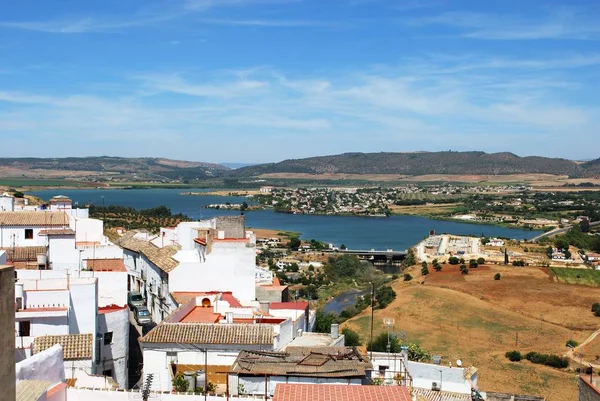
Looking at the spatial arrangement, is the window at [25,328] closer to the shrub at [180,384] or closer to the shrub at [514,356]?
the shrub at [180,384]

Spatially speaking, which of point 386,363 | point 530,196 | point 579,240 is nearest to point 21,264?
point 386,363

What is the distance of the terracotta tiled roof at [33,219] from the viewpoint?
2077cm

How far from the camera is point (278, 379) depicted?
30.4 feet

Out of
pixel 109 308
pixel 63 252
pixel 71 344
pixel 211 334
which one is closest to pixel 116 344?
pixel 109 308

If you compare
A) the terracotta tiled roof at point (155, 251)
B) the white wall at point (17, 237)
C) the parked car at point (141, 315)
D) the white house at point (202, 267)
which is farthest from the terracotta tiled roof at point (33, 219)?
the parked car at point (141, 315)

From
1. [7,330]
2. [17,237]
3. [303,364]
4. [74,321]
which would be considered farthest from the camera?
[17,237]

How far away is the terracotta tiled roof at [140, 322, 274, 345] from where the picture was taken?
1188 cm

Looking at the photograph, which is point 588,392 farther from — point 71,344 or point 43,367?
point 71,344

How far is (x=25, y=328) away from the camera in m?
11.5

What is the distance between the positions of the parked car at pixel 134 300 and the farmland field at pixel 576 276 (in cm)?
3585

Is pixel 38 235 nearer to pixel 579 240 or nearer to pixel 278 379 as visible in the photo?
pixel 278 379

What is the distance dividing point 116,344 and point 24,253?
7.44 m

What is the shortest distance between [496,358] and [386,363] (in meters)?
16.9

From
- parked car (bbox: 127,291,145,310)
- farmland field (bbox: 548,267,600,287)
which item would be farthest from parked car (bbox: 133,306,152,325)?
farmland field (bbox: 548,267,600,287)
